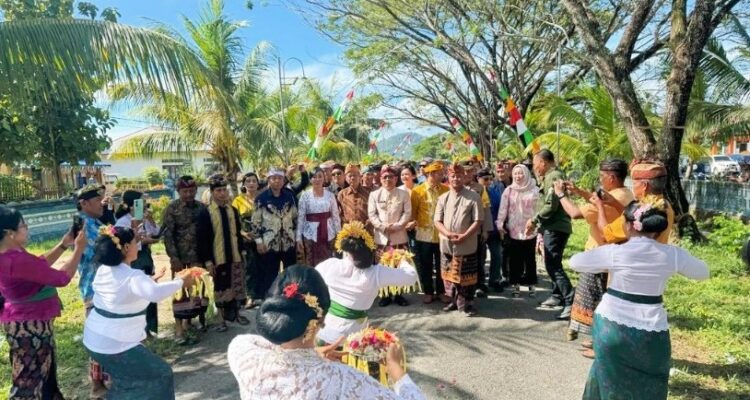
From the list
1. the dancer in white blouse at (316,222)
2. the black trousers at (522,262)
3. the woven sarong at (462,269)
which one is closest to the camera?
the woven sarong at (462,269)

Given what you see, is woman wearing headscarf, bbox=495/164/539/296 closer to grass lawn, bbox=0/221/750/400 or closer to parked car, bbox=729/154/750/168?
grass lawn, bbox=0/221/750/400

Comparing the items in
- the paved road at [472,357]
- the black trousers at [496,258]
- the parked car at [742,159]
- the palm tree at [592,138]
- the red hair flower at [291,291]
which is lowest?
the paved road at [472,357]

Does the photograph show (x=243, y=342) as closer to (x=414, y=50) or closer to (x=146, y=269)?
(x=146, y=269)

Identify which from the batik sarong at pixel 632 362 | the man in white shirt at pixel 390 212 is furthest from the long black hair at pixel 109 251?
the man in white shirt at pixel 390 212

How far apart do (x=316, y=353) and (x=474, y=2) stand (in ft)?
43.1

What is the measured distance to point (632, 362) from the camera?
8.61 feet

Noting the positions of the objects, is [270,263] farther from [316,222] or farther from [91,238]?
[91,238]

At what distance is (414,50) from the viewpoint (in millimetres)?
16234

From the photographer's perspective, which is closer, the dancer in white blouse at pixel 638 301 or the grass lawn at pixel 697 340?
the dancer in white blouse at pixel 638 301

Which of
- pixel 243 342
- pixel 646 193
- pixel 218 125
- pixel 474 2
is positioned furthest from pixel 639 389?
pixel 474 2

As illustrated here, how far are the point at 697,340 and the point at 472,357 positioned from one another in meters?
2.07

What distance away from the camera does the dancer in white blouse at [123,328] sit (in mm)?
2658

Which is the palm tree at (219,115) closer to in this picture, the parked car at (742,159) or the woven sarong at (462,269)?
the woven sarong at (462,269)

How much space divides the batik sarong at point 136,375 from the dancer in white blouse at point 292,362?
1245 millimetres
